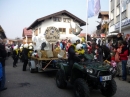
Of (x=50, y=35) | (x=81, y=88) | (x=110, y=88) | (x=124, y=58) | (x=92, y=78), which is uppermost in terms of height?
(x=50, y=35)

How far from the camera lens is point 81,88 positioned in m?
4.93

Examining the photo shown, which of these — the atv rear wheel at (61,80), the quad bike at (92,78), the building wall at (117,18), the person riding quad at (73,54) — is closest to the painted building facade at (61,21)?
the building wall at (117,18)

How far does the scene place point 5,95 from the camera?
5.99 metres

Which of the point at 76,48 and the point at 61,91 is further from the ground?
the point at 76,48

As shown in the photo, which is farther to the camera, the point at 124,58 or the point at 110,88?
the point at 124,58

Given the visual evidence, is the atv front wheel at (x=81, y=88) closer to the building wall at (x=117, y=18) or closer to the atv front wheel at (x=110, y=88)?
the atv front wheel at (x=110, y=88)

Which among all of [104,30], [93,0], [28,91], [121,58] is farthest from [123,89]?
[104,30]

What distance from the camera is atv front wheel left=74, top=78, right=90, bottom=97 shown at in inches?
189

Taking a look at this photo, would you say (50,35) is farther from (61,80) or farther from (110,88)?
(110,88)

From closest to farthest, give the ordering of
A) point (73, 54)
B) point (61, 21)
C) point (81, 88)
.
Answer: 1. point (81, 88)
2. point (73, 54)
3. point (61, 21)

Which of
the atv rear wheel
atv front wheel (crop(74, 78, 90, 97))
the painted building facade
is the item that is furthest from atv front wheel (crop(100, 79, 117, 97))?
the painted building facade

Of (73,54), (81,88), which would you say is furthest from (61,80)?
(81,88)

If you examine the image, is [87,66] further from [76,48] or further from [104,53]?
[104,53]

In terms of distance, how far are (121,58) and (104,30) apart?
26.7 m
